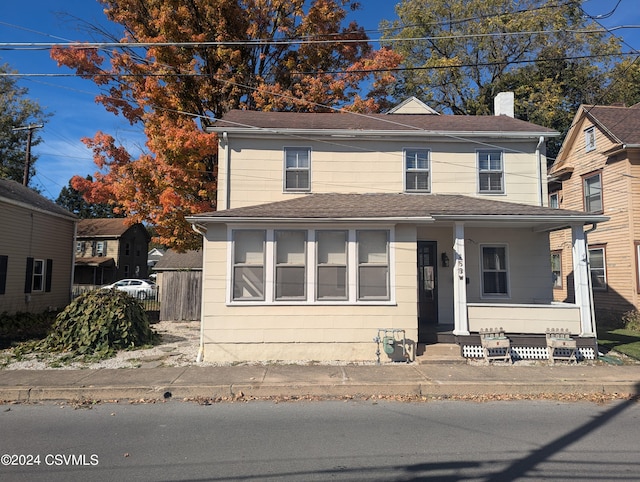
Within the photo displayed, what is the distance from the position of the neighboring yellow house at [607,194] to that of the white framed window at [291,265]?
10.5m

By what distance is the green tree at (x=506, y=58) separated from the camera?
80.8ft

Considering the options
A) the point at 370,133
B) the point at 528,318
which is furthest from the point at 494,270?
the point at 370,133

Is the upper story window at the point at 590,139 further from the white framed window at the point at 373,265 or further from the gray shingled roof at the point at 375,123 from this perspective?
the white framed window at the point at 373,265

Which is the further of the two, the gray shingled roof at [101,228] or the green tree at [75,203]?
the green tree at [75,203]

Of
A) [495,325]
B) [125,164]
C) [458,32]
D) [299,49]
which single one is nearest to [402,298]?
[495,325]

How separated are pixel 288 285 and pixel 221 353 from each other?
203 cm

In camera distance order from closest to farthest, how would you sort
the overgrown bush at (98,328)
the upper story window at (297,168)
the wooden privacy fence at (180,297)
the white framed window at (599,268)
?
the overgrown bush at (98,328) → the upper story window at (297,168) → the wooden privacy fence at (180,297) → the white framed window at (599,268)

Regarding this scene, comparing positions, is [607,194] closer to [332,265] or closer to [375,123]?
[375,123]

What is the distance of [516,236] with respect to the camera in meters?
11.4

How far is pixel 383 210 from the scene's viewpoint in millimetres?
9500

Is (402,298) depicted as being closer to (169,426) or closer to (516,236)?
(516,236)

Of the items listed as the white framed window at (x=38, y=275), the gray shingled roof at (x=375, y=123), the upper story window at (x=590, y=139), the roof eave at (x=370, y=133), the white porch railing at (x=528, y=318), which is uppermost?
the upper story window at (x=590, y=139)

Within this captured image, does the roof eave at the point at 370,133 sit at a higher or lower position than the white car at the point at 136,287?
higher

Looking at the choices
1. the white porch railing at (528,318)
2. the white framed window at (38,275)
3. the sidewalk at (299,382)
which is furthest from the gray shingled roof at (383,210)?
the white framed window at (38,275)
